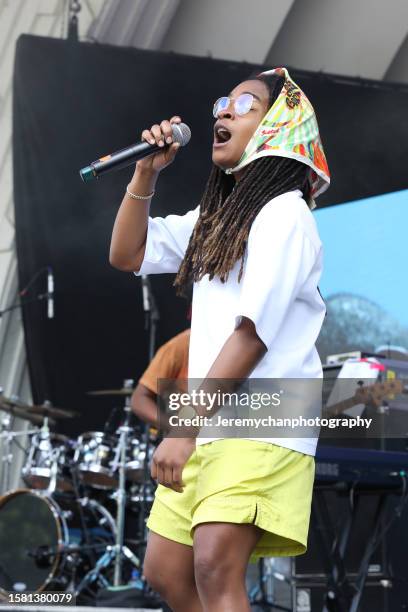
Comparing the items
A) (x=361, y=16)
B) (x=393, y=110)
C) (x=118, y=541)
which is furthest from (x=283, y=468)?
(x=361, y=16)

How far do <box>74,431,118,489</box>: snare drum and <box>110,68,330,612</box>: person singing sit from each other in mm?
3854

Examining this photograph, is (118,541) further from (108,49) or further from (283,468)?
(283,468)

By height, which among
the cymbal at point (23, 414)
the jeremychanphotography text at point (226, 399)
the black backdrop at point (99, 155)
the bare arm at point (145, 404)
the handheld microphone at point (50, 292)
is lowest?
the jeremychanphotography text at point (226, 399)

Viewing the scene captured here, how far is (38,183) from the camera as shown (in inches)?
237

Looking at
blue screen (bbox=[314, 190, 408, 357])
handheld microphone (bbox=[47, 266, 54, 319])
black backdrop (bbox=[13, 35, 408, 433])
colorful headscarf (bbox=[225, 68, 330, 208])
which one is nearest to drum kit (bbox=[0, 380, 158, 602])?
black backdrop (bbox=[13, 35, 408, 433])

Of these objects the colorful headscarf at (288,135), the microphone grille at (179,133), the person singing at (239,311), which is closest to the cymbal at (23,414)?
the person singing at (239,311)

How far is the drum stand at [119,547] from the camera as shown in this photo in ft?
17.5

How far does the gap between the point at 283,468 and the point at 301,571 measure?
252 cm

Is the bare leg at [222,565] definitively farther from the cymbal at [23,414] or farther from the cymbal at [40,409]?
the cymbal at [23,414]

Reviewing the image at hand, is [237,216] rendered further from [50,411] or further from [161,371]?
[50,411]

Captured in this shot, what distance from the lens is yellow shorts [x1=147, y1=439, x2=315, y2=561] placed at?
179 cm

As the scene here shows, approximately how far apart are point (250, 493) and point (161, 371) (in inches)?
105

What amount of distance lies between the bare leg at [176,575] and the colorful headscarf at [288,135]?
2.76 feet

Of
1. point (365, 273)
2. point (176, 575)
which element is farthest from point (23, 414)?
point (176, 575)
